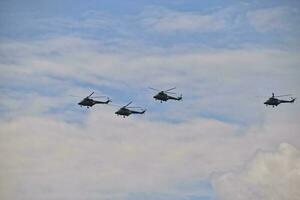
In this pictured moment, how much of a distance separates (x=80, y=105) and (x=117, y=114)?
6612 mm

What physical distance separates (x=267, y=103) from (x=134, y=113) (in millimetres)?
23918

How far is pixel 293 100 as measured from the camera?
13312 centimetres

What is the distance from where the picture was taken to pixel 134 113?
430 feet

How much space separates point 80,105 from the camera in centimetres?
12762

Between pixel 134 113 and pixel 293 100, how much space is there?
2851 centimetres

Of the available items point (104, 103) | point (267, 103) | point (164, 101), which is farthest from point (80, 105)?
point (267, 103)

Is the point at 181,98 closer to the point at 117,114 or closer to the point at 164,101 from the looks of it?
the point at 164,101

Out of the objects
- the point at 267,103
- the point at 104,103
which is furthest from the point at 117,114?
the point at 267,103

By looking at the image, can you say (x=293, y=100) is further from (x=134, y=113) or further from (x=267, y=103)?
(x=134, y=113)

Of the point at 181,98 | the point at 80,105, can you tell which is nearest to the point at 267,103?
the point at 181,98

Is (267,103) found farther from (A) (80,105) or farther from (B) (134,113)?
(A) (80,105)

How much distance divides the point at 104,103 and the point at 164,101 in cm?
1075

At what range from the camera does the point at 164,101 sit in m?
130

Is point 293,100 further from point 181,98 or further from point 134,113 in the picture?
point 134,113
